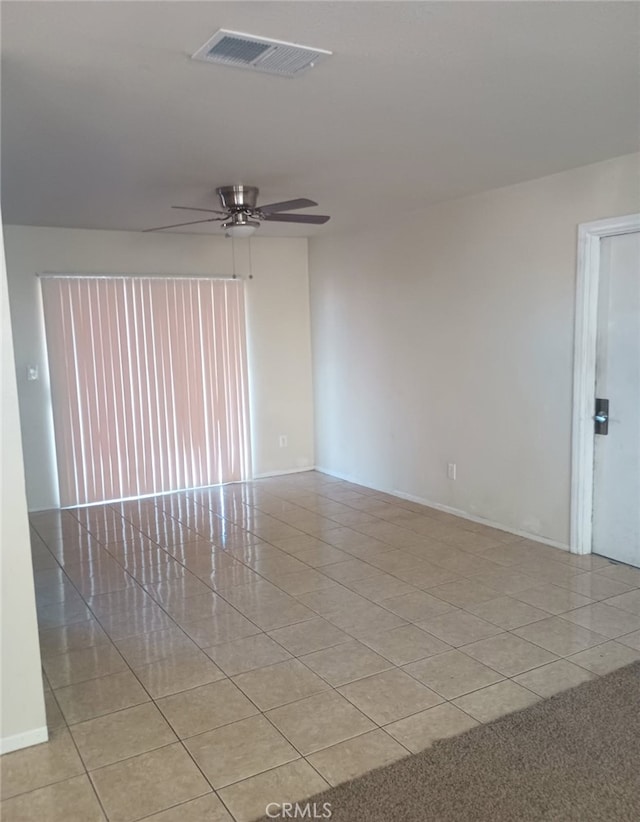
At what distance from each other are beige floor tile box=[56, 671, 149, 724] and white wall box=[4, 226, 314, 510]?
3.16 meters

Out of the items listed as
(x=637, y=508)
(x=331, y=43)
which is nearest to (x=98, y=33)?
(x=331, y=43)

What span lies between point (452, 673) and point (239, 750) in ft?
3.25

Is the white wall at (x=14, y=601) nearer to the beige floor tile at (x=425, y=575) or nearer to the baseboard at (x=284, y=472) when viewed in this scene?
the beige floor tile at (x=425, y=575)

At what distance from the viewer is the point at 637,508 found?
391 centimetres

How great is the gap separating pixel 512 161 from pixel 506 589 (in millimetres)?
2471

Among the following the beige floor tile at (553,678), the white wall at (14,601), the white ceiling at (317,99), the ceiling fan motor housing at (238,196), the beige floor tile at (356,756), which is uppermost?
the white ceiling at (317,99)

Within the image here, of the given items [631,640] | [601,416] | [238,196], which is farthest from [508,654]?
[238,196]

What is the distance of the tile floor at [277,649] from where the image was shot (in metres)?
2.23

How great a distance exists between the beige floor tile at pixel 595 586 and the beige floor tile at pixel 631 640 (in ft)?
1.41

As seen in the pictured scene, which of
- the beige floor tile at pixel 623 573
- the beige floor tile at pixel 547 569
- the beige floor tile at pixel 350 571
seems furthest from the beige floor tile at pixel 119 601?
the beige floor tile at pixel 623 573

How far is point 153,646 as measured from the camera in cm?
313

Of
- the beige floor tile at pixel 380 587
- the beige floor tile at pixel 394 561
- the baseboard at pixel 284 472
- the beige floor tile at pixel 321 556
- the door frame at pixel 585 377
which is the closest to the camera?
the beige floor tile at pixel 380 587

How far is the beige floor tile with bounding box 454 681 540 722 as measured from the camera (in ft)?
8.26

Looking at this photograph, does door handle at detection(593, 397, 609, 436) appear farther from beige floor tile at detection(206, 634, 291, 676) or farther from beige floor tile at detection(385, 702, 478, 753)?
beige floor tile at detection(206, 634, 291, 676)
